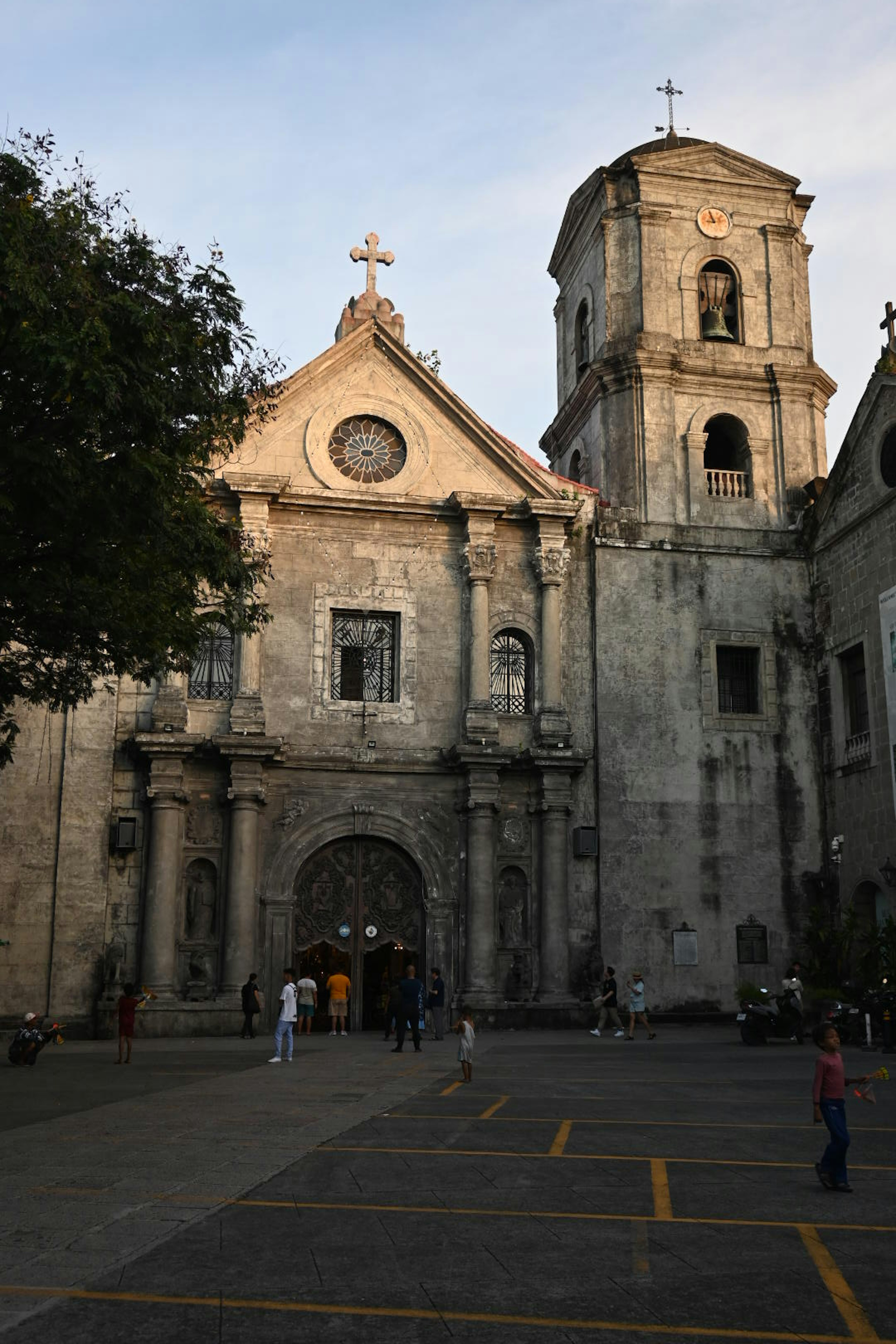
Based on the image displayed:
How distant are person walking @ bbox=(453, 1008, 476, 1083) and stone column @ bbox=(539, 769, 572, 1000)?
947 cm

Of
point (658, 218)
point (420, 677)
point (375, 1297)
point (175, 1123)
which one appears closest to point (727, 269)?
point (658, 218)

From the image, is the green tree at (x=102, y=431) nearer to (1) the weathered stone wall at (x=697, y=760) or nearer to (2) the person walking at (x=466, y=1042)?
(2) the person walking at (x=466, y=1042)

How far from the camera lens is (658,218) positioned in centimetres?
3064

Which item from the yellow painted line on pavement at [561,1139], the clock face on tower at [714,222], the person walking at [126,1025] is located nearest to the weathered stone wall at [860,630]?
the clock face on tower at [714,222]

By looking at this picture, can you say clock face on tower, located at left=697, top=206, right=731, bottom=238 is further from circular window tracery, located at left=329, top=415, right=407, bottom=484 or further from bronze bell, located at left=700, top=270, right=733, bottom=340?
circular window tracery, located at left=329, top=415, right=407, bottom=484

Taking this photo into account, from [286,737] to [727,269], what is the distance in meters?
15.5

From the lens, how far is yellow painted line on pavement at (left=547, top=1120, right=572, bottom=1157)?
1108 centimetres

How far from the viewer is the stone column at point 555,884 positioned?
26125 millimetres

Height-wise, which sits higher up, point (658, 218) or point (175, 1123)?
point (658, 218)

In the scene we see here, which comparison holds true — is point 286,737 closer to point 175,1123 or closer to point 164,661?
point 164,661

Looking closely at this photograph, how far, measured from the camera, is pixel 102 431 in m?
13.1

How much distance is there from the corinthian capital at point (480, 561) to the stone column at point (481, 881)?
13.7 ft

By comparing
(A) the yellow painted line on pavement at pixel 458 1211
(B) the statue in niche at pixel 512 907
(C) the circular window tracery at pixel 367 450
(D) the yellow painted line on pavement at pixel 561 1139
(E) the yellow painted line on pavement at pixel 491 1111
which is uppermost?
(C) the circular window tracery at pixel 367 450

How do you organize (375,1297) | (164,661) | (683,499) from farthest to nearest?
(683,499)
(164,661)
(375,1297)
